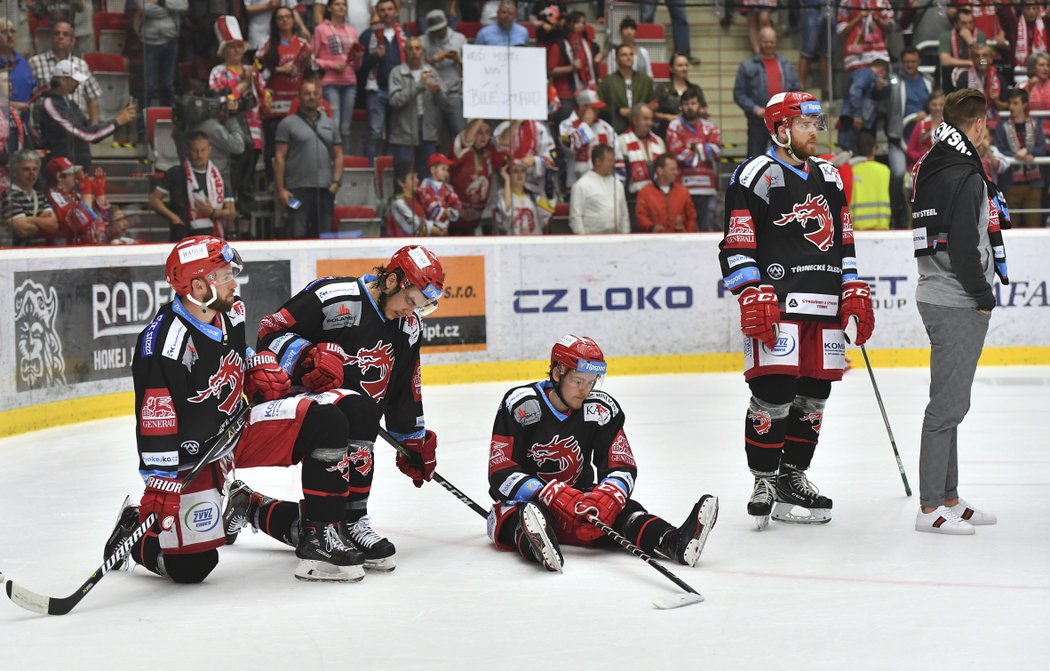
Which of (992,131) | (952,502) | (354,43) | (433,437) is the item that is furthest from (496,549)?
(992,131)

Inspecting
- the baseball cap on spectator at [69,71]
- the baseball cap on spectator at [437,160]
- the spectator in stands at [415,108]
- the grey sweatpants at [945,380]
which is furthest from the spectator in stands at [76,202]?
the grey sweatpants at [945,380]

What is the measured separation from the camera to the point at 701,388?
10219mm

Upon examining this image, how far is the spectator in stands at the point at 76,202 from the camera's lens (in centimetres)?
903

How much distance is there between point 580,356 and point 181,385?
1408mm

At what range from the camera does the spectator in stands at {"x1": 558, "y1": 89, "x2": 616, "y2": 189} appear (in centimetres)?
1150

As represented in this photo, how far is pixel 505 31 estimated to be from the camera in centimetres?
1134

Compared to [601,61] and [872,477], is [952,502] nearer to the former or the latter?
[872,477]

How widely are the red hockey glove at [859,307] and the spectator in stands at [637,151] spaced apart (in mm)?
5948

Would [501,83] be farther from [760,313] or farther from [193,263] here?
[193,263]

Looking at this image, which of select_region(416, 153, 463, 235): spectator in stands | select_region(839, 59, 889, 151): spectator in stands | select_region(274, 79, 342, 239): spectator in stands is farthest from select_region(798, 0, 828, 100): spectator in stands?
select_region(274, 79, 342, 239): spectator in stands

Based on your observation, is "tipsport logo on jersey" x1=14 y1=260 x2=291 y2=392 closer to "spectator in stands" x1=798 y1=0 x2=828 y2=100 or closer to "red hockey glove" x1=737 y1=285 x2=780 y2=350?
"red hockey glove" x1=737 y1=285 x2=780 y2=350

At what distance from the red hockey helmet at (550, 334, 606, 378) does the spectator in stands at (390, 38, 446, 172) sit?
20.4ft

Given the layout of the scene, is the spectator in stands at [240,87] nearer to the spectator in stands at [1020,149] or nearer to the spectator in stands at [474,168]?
the spectator in stands at [474,168]

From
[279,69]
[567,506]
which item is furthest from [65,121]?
[567,506]
